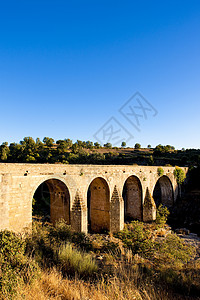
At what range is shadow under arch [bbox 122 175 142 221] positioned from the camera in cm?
1838

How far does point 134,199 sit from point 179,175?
9.08 metres

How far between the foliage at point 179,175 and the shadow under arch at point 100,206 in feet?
41.8

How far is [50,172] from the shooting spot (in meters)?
11.2

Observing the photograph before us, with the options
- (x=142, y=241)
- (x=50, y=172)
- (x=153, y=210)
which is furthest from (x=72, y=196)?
(x=153, y=210)

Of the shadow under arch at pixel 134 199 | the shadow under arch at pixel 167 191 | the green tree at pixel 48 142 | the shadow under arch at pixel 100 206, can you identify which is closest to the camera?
the shadow under arch at pixel 100 206

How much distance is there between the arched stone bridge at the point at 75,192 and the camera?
9391mm

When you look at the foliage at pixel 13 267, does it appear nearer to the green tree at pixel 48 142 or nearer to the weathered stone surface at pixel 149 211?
the weathered stone surface at pixel 149 211

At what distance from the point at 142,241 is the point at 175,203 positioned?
622 inches

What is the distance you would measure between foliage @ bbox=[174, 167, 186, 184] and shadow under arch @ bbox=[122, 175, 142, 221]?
27.2 feet

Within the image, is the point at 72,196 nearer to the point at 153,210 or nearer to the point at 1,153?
the point at 153,210

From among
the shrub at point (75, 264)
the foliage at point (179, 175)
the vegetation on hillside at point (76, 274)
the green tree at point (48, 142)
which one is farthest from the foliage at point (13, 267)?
the green tree at point (48, 142)

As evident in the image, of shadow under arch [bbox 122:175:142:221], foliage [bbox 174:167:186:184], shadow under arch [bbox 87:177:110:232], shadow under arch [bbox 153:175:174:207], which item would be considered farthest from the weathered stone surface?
foliage [bbox 174:167:186:184]

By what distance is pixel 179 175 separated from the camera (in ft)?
80.7

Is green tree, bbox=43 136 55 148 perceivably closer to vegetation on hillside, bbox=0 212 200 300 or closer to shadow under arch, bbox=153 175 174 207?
shadow under arch, bbox=153 175 174 207
